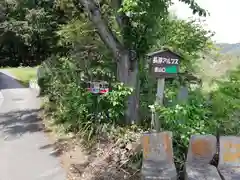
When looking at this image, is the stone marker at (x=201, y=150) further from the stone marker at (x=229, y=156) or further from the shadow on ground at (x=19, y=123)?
the shadow on ground at (x=19, y=123)

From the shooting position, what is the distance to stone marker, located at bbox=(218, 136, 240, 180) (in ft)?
15.3

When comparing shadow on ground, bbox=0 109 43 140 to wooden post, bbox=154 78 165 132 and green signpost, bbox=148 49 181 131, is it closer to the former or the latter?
wooden post, bbox=154 78 165 132

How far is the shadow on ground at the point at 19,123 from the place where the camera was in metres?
7.23

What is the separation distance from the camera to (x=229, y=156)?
4.79 metres

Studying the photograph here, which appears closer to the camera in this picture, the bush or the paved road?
the paved road

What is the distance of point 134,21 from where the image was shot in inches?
232

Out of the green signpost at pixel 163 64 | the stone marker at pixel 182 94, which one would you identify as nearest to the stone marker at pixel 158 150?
the green signpost at pixel 163 64

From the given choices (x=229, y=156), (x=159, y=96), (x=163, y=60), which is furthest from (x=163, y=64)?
(x=229, y=156)

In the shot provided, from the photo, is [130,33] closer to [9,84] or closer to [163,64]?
[163,64]

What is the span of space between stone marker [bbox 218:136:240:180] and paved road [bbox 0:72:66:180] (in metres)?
2.43

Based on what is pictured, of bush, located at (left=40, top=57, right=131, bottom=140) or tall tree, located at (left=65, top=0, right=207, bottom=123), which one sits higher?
tall tree, located at (left=65, top=0, right=207, bottom=123)

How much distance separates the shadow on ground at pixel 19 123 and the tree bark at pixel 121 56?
2.61m

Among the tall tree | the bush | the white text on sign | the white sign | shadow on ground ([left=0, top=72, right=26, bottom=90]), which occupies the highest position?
the tall tree

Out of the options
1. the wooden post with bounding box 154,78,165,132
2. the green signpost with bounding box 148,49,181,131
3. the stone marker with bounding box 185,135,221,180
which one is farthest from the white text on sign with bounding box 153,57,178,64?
the stone marker with bounding box 185,135,221,180
